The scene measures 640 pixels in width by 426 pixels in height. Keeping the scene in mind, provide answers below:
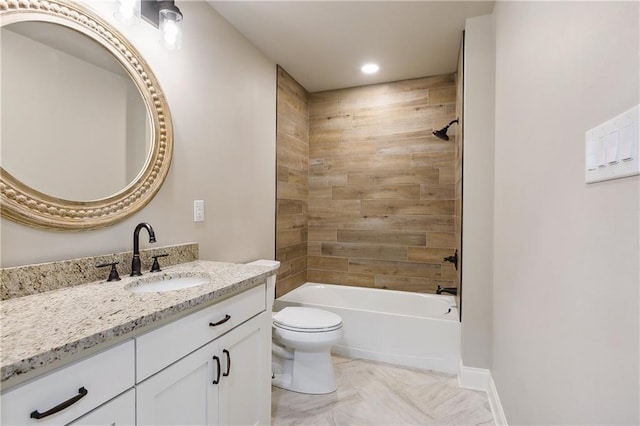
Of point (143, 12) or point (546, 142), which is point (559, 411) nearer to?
point (546, 142)

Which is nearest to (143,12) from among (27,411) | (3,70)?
(3,70)

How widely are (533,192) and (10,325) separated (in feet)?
5.48

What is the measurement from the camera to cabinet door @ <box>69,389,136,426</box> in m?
0.76

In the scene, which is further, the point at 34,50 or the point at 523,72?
the point at 523,72

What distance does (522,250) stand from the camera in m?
1.33

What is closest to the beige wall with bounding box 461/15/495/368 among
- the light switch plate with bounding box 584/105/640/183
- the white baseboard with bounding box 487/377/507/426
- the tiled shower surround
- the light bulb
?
the white baseboard with bounding box 487/377/507/426

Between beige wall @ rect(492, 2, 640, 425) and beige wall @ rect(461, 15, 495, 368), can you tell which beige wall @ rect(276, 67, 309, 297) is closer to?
beige wall @ rect(461, 15, 495, 368)

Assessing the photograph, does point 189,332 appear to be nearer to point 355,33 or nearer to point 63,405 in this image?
point 63,405

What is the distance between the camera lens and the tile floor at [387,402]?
181 centimetres

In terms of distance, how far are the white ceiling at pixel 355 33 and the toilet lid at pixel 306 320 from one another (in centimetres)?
199

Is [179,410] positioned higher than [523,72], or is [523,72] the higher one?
[523,72]

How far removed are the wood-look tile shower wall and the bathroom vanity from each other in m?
1.88

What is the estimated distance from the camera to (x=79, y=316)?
87cm

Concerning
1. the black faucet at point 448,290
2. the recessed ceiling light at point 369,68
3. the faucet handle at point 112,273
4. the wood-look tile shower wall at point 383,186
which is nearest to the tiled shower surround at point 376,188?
the wood-look tile shower wall at point 383,186
